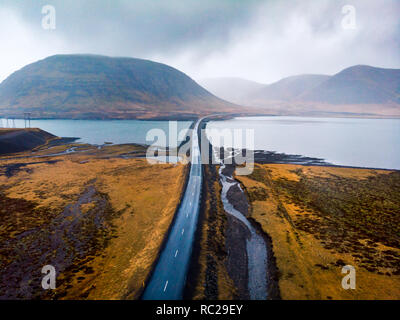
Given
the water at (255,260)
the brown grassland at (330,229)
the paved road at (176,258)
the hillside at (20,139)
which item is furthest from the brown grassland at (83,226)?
the hillside at (20,139)

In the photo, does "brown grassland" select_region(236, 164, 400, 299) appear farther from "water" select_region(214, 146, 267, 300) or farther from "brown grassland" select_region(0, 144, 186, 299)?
"brown grassland" select_region(0, 144, 186, 299)

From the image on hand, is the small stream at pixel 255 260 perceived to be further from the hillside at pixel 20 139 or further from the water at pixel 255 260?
the hillside at pixel 20 139

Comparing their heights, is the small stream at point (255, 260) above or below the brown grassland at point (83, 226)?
below

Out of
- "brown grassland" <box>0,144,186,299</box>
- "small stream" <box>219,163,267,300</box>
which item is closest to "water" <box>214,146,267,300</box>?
"small stream" <box>219,163,267,300</box>

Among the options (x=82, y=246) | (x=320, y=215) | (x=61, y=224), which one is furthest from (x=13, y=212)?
(x=320, y=215)

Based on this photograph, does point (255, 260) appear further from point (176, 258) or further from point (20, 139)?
point (20, 139)

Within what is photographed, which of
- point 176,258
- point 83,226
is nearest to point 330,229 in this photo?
point 176,258
